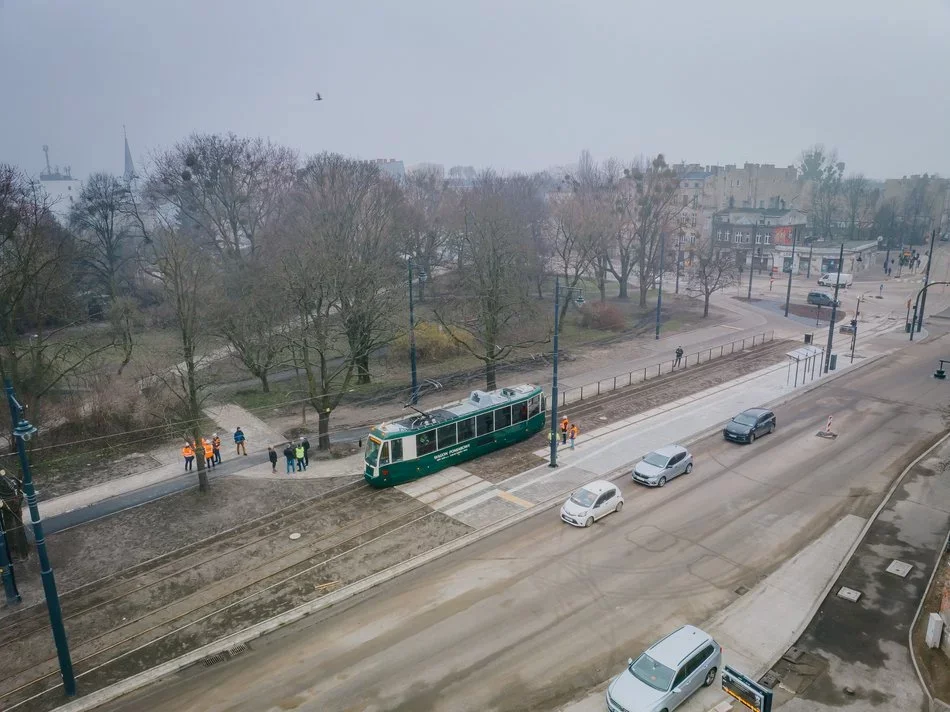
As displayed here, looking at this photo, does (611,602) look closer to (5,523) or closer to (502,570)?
(502,570)

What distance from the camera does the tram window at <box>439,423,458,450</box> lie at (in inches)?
998

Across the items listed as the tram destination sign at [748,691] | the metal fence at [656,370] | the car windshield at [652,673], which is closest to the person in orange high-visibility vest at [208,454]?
the metal fence at [656,370]

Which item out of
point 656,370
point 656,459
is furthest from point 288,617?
point 656,370

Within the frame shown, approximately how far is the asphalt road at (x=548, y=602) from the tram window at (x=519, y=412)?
6046 mm

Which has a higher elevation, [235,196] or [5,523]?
[235,196]

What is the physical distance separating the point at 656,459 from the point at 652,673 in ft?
40.6

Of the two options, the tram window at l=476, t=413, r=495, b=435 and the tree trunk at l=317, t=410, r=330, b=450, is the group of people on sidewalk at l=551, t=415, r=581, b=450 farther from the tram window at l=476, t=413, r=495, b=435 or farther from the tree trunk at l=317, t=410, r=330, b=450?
the tree trunk at l=317, t=410, r=330, b=450

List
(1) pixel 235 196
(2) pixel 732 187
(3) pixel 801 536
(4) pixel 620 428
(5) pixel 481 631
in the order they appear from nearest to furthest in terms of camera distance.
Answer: (5) pixel 481 631 < (3) pixel 801 536 < (4) pixel 620 428 < (1) pixel 235 196 < (2) pixel 732 187

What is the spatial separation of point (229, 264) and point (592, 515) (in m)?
37.1

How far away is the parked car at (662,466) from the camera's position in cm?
2444

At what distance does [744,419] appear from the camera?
2934cm

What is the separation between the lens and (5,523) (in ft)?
65.5

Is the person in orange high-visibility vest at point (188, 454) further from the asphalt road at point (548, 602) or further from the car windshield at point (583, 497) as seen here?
the car windshield at point (583, 497)

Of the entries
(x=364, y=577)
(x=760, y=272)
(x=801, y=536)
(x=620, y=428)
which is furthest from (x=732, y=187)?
(x=364, y=577)
